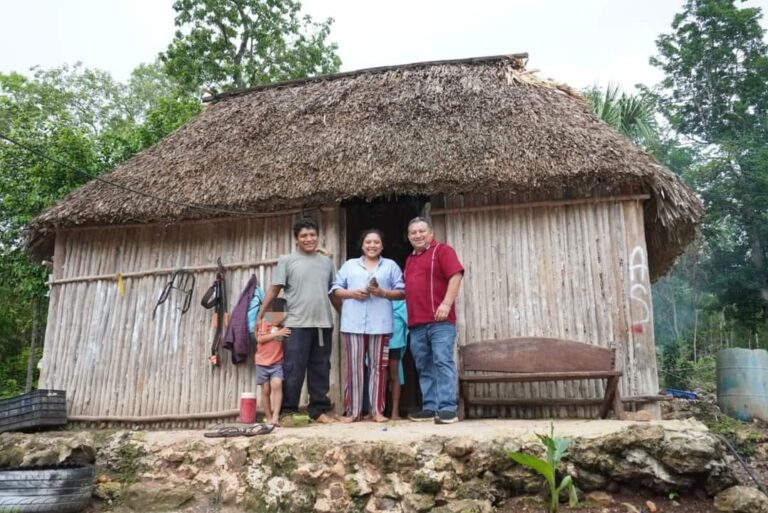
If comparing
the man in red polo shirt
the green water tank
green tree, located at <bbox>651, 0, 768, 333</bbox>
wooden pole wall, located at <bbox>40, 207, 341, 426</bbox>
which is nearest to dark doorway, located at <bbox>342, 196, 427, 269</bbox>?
wooden pole wall, located at <bbox>40, 207, 341, 426</bbox>

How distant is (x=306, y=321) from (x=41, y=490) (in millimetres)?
2174

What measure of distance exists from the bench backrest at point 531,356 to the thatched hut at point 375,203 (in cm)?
62

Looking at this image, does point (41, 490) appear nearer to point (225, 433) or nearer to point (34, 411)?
point (225, 433)

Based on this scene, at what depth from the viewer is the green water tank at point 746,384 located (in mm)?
7758

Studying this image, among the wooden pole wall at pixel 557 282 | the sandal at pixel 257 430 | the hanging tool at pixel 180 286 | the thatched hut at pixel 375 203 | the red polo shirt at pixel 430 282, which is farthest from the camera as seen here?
the hanging tool at pixel 180 286

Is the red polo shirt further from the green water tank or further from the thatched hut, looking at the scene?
the green water tank

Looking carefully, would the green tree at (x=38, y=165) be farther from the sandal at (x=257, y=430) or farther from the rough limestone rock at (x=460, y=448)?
the rough limestone rock at (x=460, y=448)

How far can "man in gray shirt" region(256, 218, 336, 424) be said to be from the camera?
16.0ft

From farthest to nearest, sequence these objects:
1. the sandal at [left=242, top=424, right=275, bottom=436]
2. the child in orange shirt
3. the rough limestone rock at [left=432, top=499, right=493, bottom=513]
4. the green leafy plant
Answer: the child in orange shirt → the sandal at [left=242, top=424, right=275, bottom=436] → the green leafy plant → the rough limestone rock at [left=432, top=499, right=493, bottom=513]

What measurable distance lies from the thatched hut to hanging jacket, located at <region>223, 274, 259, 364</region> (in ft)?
0.95

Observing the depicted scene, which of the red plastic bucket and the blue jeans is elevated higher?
the blue jeans

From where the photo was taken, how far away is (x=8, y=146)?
10711 millimetres

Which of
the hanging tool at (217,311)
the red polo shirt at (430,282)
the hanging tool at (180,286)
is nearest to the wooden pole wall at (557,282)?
the red polo shirt at (430,282)

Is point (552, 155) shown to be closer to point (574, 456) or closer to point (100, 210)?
point (574, 456)
